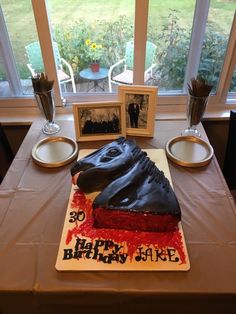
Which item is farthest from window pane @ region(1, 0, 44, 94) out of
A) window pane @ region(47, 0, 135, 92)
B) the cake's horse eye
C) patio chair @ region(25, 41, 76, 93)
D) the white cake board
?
the white cake board

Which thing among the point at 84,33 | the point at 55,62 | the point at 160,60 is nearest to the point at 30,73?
the point at 55,62

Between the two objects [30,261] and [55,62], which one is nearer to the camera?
[30,261]

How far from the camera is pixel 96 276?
2.45 feet

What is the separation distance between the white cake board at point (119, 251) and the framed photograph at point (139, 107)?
22.2 inches

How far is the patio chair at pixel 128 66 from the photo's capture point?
5.03ft

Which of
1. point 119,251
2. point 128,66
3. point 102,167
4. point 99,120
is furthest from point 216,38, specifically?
point 119,251

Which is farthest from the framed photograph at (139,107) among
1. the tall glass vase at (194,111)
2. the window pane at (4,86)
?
the window pane at (4,86)

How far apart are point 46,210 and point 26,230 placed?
0.32 feet

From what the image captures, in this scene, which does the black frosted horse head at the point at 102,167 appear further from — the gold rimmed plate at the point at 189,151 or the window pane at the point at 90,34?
the window pane at the point at 90,34

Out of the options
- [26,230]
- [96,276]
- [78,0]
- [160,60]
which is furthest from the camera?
[160,60]

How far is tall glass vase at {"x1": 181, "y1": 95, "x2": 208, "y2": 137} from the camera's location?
120 centimetres

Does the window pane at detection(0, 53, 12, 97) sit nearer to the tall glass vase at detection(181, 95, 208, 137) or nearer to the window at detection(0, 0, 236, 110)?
the window at detection(0, 0, 236, 110)

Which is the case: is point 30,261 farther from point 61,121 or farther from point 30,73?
point 30,73

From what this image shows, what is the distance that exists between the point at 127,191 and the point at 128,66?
40.0 inches
